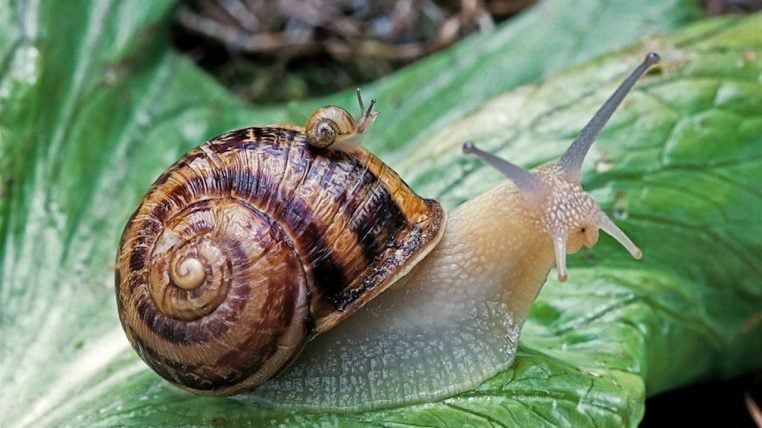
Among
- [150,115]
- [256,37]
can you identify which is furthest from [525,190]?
[256,37]

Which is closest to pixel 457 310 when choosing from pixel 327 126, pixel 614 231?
pixel 614 231

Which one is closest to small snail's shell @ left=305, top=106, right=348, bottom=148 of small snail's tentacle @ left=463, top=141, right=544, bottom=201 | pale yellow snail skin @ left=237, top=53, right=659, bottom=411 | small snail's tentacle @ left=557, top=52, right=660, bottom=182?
pale yellow snail skin @ left=237, top=53, right=659, bottom=411

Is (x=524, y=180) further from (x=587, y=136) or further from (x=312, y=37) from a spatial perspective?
(x=312, y=37)

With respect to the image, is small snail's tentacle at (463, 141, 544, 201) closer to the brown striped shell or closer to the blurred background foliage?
the brown striped shell

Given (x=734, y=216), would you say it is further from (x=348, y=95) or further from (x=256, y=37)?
(x=256, y=37)

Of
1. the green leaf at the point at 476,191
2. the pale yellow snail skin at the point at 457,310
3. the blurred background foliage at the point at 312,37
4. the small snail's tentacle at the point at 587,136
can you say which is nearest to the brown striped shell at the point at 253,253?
the pale yellow snail skin at the point at 457,310
